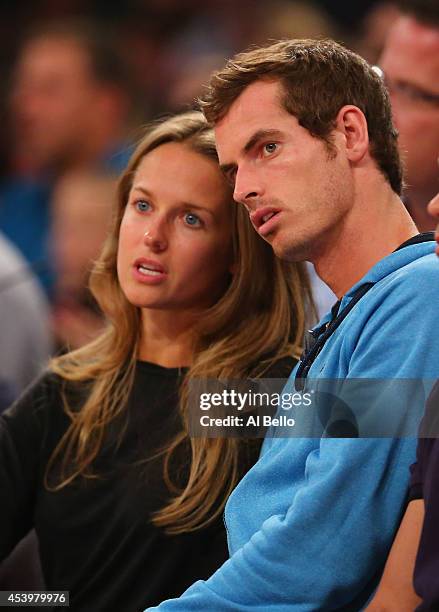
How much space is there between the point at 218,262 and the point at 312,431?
47 centimetres

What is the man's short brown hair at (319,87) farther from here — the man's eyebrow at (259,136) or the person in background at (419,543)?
the person in background at (419,543)

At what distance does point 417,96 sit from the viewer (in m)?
2.24

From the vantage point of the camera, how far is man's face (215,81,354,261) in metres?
1.48

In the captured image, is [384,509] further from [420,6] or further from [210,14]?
[210,14]

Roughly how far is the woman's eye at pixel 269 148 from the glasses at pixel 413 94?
79 cm

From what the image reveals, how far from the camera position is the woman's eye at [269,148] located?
151cm

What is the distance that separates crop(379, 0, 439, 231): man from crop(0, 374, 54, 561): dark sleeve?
825 mm

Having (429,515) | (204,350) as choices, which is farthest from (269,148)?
(429,515)

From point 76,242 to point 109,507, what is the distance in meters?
1.29

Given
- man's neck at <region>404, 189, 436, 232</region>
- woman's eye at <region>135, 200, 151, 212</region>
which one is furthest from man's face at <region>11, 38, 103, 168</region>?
woman's eye at <region>135, 200, 151, 212</region>

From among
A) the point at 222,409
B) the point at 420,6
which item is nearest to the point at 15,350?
the point at 222,409

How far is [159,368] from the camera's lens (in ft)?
6.05

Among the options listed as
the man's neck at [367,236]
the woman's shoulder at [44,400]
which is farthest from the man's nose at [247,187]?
the woman's shoulder at [44,400]

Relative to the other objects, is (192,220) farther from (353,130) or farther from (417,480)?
(417,480)
